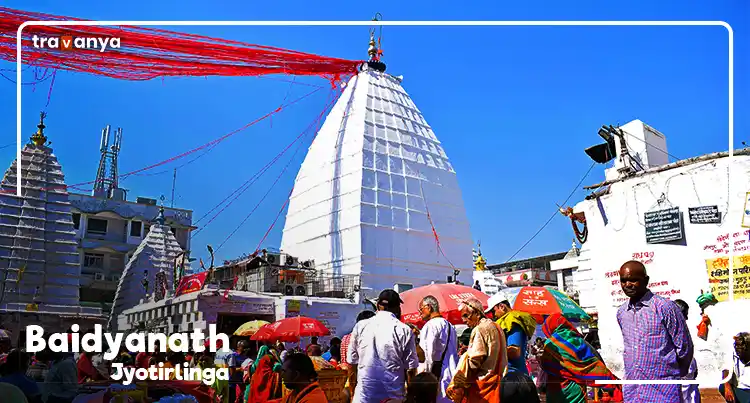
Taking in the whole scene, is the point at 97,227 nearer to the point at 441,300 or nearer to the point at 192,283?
the point at 192,283

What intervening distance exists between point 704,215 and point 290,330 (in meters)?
8.30

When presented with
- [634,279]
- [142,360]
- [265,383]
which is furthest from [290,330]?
[634,279]

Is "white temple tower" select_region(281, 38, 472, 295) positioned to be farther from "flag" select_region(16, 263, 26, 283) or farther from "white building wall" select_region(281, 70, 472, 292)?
"flag" select_region(16, 263, 26, 283)

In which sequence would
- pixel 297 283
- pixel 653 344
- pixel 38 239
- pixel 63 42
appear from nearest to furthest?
pixel 653 344
pixel 63 42
pixel 38 239
pixel 297 283

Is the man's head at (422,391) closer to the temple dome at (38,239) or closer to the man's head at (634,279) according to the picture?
the man's head at (634,279)

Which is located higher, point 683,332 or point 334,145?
point 334,145

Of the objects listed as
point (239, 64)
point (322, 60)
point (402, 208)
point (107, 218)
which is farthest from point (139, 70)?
point (107, 218)

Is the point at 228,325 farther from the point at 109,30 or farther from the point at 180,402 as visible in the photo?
the point at 180,402

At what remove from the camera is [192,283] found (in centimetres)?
1931

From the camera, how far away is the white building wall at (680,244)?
1009cm

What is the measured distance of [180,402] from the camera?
420cm

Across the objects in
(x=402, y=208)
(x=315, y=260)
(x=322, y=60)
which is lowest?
(x=315, y=260)

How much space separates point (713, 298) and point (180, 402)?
8920 mm

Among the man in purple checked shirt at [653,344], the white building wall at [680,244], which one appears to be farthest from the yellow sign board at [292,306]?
the man in purple checked shirt at [653,344]
